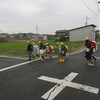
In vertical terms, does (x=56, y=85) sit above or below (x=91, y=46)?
below

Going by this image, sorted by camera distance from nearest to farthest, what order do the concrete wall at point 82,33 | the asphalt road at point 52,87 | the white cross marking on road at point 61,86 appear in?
the asphalt road at point 52,87 < the white cross marking on road at point 61,86 < the concrete wall at point 82,33

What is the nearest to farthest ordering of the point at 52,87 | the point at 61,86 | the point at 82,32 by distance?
the point at 52,87 → the point at 61,86 → the point at 82,32

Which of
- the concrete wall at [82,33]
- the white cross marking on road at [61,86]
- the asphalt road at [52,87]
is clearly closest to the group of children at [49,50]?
the asphalt road at [52,87]

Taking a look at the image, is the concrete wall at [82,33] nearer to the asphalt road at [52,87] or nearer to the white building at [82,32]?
the white building at [82,32]

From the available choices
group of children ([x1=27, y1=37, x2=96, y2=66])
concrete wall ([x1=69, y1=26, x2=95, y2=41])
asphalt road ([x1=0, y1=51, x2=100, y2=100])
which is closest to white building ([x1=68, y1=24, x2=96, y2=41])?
concrete wall ([x1=69, y1=26, x2=95, y2=41])

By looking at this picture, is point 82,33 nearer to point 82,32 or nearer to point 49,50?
point 82,32

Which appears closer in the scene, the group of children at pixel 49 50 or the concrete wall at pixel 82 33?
the group of children at pixel 49 50

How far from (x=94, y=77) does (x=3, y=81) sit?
13.7 feet

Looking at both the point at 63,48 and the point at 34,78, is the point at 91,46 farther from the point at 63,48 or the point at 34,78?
the point at 34,78

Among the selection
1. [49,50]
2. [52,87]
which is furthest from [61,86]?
[49,50]

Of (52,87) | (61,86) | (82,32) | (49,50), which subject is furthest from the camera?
(82,32)

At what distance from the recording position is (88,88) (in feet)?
22.4

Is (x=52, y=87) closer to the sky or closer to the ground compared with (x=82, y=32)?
closer to the ground

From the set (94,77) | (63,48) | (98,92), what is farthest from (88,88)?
(63,48)
